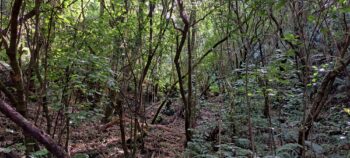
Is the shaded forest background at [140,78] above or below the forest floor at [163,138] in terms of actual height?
above

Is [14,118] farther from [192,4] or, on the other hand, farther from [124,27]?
[192,4]

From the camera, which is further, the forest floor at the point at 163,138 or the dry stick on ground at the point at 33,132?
the forest floor at the point at 163,138

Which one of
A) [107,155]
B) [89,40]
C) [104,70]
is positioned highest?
[89,40]

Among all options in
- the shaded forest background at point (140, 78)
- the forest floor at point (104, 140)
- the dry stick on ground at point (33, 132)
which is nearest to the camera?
the dry stick on ground at point (33, 132)

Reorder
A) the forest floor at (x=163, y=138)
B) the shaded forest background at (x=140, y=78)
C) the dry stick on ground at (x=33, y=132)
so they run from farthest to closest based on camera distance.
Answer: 1. the forest floor at (x=163, y=138)
2. the shaded forest background at (x=140, y=78)
3. the dry stick on ground at (x=33, y=132)

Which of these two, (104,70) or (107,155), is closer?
(104,70)

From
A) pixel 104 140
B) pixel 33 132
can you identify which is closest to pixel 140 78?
pixel 104 140

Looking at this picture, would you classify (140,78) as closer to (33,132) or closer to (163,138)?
(163,138)

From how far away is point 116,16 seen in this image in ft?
17.3

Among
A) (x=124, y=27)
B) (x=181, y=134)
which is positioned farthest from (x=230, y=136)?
(x=124, y=27)

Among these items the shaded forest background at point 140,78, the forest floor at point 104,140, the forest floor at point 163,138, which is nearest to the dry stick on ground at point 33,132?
the shaded forest background at point 140,78

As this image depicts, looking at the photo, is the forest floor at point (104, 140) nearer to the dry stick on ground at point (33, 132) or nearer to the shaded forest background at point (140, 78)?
the shaded forest background at point (140, 78)

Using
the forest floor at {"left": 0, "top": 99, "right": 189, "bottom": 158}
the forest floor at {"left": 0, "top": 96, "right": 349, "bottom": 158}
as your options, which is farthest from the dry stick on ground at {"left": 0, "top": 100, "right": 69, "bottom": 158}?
the forest floor at {"left": 0, "top": 99, "right": 189, "bottom": 158}

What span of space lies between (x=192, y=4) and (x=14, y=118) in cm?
417
